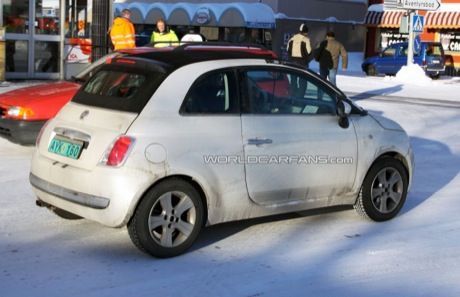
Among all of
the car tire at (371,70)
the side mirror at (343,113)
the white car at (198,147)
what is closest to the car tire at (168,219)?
the white car at (198,147)

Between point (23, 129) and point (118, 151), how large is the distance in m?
4.22

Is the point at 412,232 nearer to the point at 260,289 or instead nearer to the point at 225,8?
the point at 260,289

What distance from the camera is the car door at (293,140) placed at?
6.48 m

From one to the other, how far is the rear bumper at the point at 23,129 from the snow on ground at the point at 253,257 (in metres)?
1.18

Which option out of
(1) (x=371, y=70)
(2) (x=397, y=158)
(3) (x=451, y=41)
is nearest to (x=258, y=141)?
(2) (x=397, y=158)

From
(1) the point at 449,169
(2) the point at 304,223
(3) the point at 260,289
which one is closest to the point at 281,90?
(2) the point at 304,223

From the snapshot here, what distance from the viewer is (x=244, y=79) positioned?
6551 millimetres

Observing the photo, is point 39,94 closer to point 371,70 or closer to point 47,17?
point 47,17

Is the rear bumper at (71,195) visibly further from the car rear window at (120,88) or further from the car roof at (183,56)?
the car roof at (183,56)

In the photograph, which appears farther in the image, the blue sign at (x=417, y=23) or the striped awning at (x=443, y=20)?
the striped awning at (x=443, y=20)

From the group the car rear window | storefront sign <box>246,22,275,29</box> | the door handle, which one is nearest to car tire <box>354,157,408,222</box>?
the door handle

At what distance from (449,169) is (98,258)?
5760 millimetres

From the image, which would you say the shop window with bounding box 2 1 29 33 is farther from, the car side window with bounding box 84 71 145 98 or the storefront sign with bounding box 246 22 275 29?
the storefront sign with bounding box 246 22 275 29

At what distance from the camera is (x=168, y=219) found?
19.8ft
